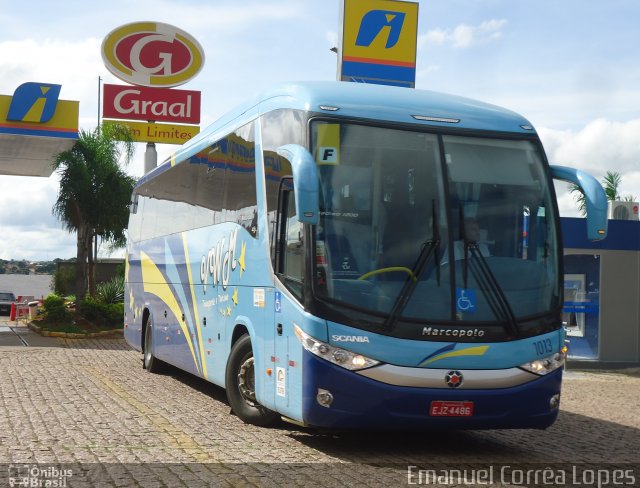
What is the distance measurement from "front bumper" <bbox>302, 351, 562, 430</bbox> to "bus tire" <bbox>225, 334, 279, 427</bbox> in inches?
71.6

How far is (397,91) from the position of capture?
33.0 ft

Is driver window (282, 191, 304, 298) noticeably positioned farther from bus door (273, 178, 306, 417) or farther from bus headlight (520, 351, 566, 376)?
Result: bus headlight (520, 351, 566, 376)

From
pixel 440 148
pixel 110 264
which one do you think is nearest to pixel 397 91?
pixel 440 148

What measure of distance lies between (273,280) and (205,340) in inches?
128

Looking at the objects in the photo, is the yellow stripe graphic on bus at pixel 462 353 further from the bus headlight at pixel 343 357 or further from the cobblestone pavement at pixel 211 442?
the cobblestone pavement at pixel 211 442

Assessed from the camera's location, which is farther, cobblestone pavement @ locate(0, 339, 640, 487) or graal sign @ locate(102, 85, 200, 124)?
graal sign @ locate(102, 85, 200, 124)

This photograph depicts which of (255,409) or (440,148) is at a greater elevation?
(440,148)

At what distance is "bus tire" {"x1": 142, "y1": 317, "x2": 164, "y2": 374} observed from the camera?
16.8 meters

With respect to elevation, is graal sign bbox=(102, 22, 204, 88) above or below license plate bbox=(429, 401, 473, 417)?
above

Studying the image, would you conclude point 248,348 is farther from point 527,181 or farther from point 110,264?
point 110,264

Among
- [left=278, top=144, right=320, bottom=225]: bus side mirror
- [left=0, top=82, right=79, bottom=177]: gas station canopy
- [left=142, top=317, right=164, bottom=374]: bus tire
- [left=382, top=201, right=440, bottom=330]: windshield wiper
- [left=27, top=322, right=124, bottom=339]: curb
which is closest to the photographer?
[left=278, top=144, right=320, bottom=225]: bus side mirror

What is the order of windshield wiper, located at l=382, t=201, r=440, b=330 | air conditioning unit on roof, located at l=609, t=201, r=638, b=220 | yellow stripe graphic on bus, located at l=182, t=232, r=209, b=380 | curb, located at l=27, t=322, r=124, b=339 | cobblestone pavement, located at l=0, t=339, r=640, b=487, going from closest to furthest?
1. cobblestone pavement, located at l=0, t=339, r=640, b=487
2. windshield wiper, located at l=382, t=201, r=440, b=330
3. yellow stripe graphic on bus, located at l=182, t=232, r=209, b=380
4. air conditioning unit on roof, located at l=609, t=201, r=638, b=220
5. curb, located at l=27, t=322, r=124, b=339

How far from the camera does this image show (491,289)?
909 cm

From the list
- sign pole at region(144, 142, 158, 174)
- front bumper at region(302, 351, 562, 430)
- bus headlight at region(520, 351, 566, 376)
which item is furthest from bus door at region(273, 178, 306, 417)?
sign pole at region(144, 142, 158, 174)
